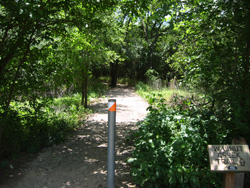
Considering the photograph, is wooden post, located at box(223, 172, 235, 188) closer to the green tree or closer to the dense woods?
the dense woods

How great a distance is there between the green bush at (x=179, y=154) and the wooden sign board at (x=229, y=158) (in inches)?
24.9

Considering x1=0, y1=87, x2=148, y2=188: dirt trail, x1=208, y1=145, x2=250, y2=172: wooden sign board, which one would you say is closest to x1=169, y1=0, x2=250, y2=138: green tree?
x1=208, y1=145, x2=250, y2=172: wooden sign board

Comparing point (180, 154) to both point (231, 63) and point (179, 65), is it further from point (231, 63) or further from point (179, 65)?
point (179, 65)

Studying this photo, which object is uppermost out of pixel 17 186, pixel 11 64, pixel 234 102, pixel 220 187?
pixel 11 64

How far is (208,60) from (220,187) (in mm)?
1953

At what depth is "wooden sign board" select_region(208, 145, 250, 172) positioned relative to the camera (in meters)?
2.42

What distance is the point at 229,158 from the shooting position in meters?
2.46

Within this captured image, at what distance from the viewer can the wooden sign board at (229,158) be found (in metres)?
2.42

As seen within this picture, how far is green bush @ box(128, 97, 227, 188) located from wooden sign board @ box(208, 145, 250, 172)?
633 mm

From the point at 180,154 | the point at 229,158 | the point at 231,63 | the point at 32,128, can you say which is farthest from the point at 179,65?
the point at 32,128

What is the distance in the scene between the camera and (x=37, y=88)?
16.0ft

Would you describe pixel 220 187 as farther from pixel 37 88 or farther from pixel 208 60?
pixel 37 88

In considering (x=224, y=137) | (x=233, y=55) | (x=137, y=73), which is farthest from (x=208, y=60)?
(x=137, y=73)

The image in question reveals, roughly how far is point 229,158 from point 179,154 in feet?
3.10
